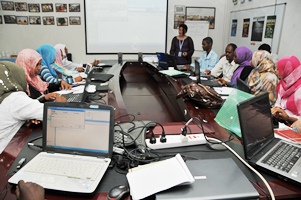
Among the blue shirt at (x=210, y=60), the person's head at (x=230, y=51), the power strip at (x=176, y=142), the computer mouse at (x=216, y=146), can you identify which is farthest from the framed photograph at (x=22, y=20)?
the computer mouse at (x=216, y=146)

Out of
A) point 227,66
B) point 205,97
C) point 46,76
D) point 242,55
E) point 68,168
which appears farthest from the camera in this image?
point 227,66

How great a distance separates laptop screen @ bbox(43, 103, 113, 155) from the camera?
3.09 feet

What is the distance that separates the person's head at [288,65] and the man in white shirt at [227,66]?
1314 mm

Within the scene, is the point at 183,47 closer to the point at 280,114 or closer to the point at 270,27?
the point at 270,27

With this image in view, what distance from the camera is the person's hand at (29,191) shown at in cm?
72

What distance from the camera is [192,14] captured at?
5.17 metres

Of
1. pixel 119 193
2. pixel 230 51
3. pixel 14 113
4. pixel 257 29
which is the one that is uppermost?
pixel 257 29

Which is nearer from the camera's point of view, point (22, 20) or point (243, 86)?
point (243, 86)

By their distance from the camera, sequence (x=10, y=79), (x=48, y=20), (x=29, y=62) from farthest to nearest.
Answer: (x=48, y=20), (x=29, y=62), (x=10, y=79)

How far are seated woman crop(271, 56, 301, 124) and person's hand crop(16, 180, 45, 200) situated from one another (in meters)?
1.77

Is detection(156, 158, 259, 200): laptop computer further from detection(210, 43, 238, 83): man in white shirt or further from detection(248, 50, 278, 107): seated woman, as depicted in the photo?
detection(210, 43, 238, 83): man in white shirt

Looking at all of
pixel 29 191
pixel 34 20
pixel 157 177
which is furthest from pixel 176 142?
pixel 34 20

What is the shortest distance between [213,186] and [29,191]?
62 centimetres

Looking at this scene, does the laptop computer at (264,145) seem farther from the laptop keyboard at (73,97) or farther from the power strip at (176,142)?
the laptop keyboard at (73,97)
